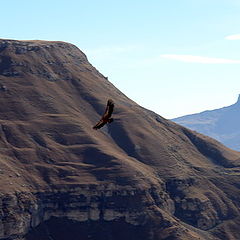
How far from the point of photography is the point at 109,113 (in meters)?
50.5

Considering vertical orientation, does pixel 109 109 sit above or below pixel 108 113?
above

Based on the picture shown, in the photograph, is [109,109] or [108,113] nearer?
A: [109,109]
